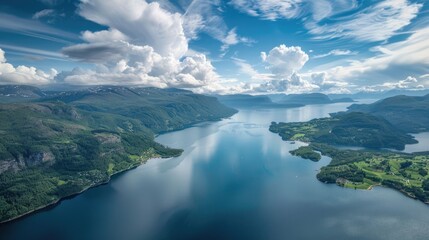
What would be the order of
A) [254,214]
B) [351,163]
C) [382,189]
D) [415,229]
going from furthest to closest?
[351,163] → [382,189] → [254,214] → [415,229]

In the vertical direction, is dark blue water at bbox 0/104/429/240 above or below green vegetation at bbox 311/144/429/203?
below

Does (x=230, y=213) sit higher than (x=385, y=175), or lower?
lower

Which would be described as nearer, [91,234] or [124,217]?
[91,234]

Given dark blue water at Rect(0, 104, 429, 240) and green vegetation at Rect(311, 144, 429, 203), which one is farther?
green vegetation at Rect(311, 144, 429, 203)

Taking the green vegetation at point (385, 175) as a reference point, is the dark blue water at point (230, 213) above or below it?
below

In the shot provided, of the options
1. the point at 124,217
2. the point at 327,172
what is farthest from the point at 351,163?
the point at 124,217

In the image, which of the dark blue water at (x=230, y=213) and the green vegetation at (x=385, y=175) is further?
the green vegetation at (x=385, y=175)

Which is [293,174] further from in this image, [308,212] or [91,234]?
[91,234]

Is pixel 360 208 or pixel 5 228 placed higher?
pixel 360 208

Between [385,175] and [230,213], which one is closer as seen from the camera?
[230,213]

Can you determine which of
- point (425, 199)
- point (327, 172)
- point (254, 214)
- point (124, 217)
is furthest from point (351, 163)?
point (124, 217)

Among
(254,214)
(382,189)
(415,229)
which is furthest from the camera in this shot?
→ (382,189)
